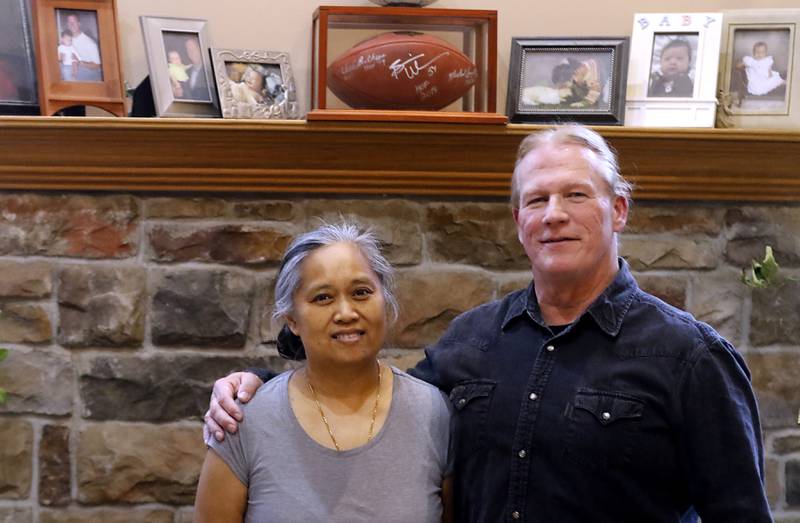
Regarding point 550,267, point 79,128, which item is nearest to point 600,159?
point 550,267

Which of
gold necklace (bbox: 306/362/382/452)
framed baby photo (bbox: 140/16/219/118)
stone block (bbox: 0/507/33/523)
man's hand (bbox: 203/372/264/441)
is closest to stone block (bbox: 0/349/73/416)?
stone block (bbox: 0/507/33/523)

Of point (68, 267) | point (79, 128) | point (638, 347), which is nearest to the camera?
point (638, 347)

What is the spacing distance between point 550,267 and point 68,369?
1.27 m

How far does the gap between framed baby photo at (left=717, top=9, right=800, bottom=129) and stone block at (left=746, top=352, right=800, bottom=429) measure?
59 cm

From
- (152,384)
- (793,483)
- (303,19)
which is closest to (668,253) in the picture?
(793,483)

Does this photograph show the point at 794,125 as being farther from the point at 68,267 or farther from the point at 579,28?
the point at 68,267

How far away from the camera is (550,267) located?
1469mm

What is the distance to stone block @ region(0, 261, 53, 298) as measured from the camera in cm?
215

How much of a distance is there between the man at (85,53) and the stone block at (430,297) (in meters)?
0.86

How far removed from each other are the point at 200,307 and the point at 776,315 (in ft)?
4.72

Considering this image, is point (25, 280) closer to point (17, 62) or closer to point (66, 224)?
point (66, 224)

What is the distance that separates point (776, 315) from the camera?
232 centimetres

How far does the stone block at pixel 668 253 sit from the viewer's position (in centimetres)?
228

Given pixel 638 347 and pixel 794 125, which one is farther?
pixel 794 125
